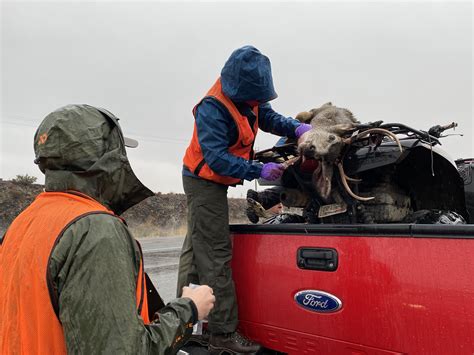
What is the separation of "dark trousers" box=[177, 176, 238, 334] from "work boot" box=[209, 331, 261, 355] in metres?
0.05

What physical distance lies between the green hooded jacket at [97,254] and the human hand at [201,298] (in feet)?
0.12

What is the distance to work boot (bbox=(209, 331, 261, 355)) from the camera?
277 cm

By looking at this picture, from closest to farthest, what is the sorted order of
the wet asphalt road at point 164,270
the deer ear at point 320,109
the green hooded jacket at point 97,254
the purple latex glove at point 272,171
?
the green hooded jacket at point 97,254 → the purple latex glove at point 272,171 → the deer ear at point 320,109 → the wet asphalt road at point 164,270

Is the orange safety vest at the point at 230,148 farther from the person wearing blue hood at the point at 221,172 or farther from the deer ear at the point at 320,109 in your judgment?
the deer ear at the point at 320,109

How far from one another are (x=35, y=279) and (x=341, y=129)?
1947 mm

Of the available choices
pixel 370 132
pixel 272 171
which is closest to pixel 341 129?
pixel 370 132

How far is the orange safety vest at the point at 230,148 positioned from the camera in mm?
2986

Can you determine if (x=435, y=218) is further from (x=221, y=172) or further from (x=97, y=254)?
(x=97, y=254)

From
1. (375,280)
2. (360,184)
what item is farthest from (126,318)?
(360,184)

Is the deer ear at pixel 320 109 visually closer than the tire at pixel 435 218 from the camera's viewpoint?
No

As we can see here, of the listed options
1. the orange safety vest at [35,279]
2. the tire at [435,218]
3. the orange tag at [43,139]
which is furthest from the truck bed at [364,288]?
the orange tag at [43,139]

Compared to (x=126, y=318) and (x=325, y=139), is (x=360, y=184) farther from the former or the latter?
(x=126, y=318)

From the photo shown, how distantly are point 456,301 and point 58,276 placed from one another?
1537mm

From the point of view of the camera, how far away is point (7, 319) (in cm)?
142
